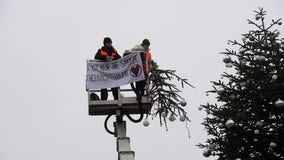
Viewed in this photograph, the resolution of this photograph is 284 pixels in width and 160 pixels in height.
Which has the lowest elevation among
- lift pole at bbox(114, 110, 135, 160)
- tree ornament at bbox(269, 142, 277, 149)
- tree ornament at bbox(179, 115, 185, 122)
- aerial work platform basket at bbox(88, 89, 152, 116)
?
tree ornament at bbox(269, 142, 277, 149)

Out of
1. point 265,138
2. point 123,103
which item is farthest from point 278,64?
point 123,103

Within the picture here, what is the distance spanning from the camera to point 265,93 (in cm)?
823

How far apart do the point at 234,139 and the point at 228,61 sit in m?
1.48

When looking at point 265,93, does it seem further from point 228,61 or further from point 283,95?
point 228,61

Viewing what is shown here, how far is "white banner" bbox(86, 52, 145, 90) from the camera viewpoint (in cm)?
1009

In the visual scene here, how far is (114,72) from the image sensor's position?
405 inches

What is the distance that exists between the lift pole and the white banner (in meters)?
0.77

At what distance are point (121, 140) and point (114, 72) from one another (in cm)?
162

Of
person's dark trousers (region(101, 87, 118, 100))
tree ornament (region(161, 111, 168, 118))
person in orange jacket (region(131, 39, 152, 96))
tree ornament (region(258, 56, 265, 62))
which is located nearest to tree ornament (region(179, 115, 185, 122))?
tree ornament (region(161, 111, 168, 118))

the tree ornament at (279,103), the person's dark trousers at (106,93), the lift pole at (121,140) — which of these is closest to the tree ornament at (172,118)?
the lift pole at (121,140)

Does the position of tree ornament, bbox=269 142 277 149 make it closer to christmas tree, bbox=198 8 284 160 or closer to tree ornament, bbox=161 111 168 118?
christmas tree, bbox=198 8 284 160

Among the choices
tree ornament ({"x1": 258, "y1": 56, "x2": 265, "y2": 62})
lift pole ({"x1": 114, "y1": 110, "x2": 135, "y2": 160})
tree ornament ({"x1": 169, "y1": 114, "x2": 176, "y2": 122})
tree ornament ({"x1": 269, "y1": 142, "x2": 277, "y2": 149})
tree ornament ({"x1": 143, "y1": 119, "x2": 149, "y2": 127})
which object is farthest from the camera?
tree ornament ({"x1": 169, "y1": 114, "x2": 176, "y2": 122})

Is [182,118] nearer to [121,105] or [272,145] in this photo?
[121,105]

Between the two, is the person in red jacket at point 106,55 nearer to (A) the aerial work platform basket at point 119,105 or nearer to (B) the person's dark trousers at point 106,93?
A: (B) the person's dark trousers at point 106,93
